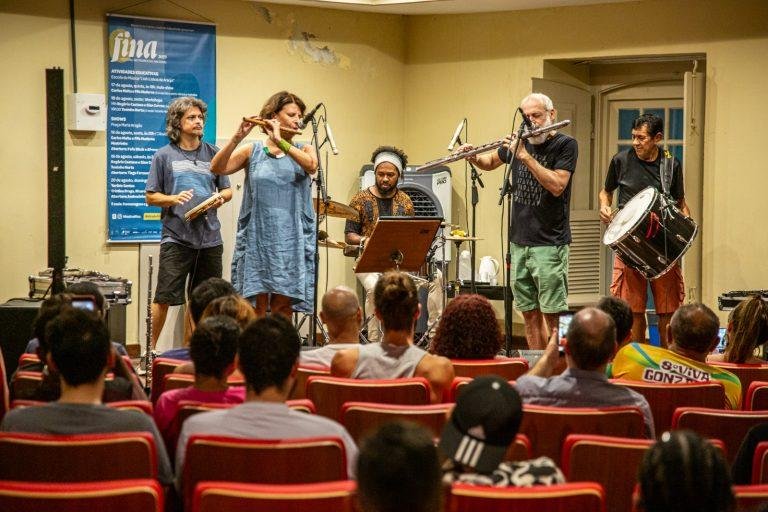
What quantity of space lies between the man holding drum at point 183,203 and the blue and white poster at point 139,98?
143 centimetres

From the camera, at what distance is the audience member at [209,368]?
327 cm

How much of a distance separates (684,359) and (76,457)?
240 centimetres

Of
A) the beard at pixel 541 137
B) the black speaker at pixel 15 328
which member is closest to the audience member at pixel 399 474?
the black speaker at pixel 15 328

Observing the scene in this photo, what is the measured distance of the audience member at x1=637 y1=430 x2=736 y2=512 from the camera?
1.74m

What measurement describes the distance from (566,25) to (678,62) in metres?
1.08

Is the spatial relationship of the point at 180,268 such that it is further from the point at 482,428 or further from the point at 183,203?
the point at 482,428

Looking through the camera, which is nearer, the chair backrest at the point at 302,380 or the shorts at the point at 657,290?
the chair backrest at the point at 302,380

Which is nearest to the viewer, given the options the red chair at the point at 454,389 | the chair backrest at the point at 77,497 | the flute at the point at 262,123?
the chair backrest at the point at 77,497

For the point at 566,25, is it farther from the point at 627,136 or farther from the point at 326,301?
the point at 326,301

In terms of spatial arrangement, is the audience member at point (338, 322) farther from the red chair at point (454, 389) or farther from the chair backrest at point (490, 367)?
the red chair at point (454, 389)

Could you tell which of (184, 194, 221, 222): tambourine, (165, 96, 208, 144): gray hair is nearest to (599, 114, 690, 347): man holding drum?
(184, 194, 221, 222): tambourine

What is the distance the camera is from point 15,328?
5988 millimetres

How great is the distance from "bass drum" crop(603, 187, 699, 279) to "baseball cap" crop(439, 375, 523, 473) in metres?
4.33

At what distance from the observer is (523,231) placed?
647 centimetres
